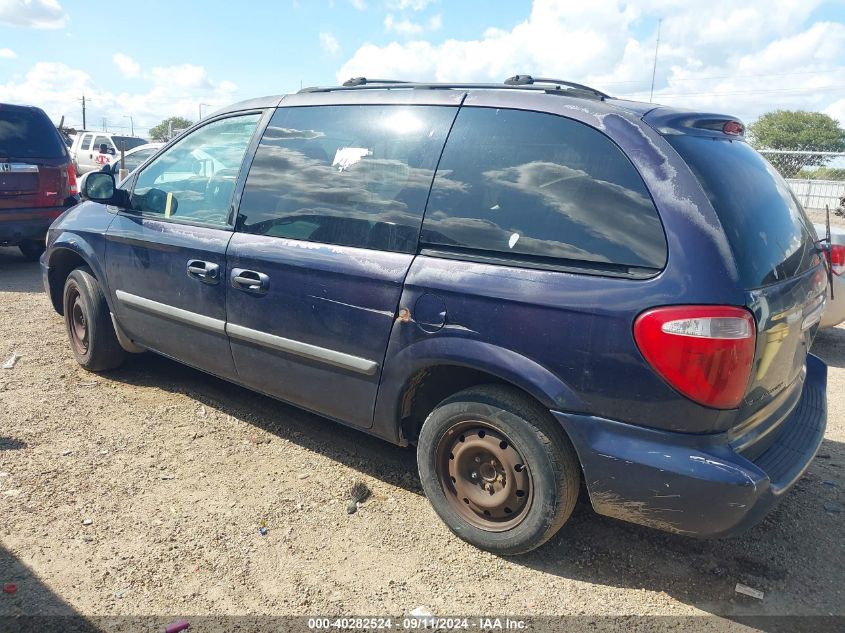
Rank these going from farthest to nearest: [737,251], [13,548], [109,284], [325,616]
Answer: [109,284], [13,548], [325,616], [737,251]

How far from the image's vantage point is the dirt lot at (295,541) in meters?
2.55

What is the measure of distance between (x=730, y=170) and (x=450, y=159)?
1.11m

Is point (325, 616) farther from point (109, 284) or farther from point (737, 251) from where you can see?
point (109, 284)

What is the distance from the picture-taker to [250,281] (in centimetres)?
333

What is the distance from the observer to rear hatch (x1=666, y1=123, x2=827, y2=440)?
7.58 ft

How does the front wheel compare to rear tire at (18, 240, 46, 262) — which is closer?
the front wheel

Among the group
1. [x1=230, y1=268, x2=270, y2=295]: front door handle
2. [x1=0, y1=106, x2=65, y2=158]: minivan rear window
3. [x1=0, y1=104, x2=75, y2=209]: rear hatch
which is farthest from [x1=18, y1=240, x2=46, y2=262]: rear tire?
[x1=230, y1=268, x2=270, y2=295]: front door handle

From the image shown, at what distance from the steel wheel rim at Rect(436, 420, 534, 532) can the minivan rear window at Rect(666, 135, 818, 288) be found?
1.11 meters

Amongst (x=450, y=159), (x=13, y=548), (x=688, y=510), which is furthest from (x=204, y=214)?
(x=688, y=510)

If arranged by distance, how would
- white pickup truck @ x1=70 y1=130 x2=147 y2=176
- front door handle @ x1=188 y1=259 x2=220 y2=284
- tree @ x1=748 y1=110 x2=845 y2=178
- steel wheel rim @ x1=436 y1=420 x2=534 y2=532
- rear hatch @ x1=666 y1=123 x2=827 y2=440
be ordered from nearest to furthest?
rear hatch @ x1=666 y1=123 x2=827 y2=440
steel wheel rim @ x1=436 y1=420 x2=534 y2=532
front door handle @ x1=188 y1=259 x2=220 y2=284
white pickup truck @ x1=70 y1=130 x2=147 y2=176
tree @ x1=748 y1=110 x2=845 y2=178

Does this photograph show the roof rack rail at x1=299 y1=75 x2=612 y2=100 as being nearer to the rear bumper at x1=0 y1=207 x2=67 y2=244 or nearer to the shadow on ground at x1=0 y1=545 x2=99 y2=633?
the shadow on ground at x1=0 y1=545 x2=99 y2=633

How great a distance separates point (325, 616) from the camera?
245 cm

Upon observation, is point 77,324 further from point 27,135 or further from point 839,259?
point 839,259

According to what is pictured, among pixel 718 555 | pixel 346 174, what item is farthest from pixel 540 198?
pixel 718 555
